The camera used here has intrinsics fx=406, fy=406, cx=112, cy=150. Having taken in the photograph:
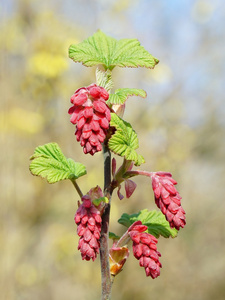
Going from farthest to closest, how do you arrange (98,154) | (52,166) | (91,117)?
1. (98,154)
2. (52,166)
3. (91,117)

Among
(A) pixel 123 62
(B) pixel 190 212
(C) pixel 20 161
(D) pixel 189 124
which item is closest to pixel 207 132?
(D) pixel 189 124

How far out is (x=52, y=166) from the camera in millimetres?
1122

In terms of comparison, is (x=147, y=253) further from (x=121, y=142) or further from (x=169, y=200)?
(x=121, y=142)

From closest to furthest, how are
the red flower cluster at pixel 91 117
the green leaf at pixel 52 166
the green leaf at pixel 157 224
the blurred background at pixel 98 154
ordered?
the red flower cluster at pixel 91 117, the green leaf at pixel 52 166, the green leaf at pixel 157 224, the blurred background at pixel 98 154

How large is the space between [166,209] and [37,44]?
4.31 m

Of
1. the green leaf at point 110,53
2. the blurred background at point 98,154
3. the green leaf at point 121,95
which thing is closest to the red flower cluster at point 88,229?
the green leaf at point 121,95

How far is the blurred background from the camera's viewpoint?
4758mm

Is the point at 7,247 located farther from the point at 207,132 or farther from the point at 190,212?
the point at 207,132

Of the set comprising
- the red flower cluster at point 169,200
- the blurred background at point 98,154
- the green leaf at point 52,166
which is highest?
the blurred background at point 98,154

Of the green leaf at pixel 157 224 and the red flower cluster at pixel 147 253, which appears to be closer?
the red flower cluster at pixel 147 253

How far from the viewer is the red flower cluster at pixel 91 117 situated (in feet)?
2.88

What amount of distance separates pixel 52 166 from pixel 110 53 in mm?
367

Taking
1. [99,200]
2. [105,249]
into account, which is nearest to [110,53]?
[99,200]

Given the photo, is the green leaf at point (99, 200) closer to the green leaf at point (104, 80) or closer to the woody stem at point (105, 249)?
the woody stem at point (105, 249)
